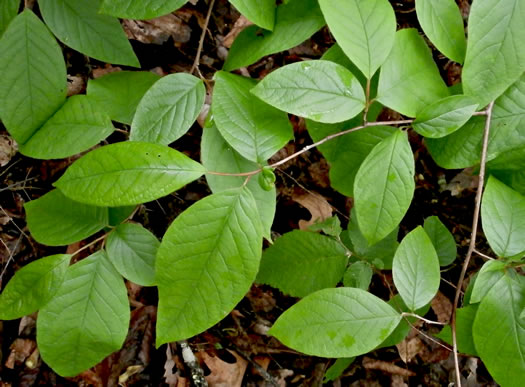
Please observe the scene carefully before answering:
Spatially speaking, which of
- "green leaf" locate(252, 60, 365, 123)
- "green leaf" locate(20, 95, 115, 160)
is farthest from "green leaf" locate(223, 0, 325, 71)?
"green leaf" locate(20, 95, 115, 160)

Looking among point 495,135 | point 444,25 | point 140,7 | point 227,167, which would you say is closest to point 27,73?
point 140,7

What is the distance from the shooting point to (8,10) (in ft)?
4.17

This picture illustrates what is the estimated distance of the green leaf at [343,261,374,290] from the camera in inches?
59.6

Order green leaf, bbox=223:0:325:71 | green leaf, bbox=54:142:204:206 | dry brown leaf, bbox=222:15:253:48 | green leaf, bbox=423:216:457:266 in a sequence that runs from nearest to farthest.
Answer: green leaf, bbox=54:142:204:206 < green leaf, bbox=223:0:325:71 < green leaf, bbox=423:216:457:266 < dry brown leaf, bbox=222:15:253:48

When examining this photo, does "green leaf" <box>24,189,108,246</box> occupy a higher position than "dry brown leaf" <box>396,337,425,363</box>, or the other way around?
"green leaf" <box>24,189,108,246</box>

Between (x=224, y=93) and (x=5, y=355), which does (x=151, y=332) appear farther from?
(x=224, y=93)

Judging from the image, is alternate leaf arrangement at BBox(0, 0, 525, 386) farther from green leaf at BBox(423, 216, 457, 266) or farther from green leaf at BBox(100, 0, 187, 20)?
green leaf at BBox(423, 216, 457, 266)

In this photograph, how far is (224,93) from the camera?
1.17m

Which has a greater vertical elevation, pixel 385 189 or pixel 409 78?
pixel 409 78

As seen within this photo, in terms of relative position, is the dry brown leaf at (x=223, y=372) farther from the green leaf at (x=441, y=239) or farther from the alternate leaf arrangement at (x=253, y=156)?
the green leaf at (x=441, y=239)

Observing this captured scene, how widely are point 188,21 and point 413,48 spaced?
118 centimetres

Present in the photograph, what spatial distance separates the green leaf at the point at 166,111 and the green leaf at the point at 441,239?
927 millimetres

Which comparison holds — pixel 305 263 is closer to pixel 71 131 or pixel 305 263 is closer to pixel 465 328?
pixel 465 328

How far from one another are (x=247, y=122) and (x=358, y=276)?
2.21 ft
